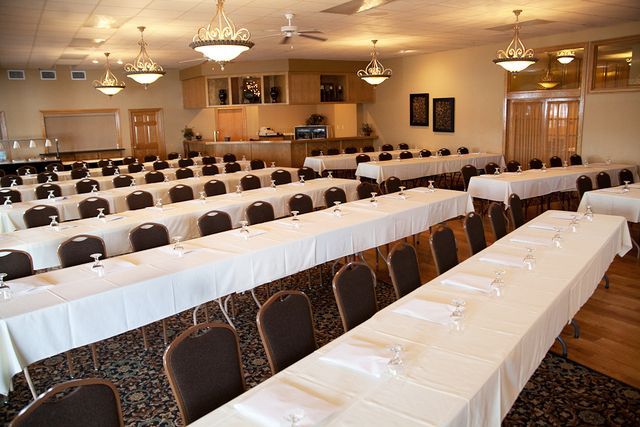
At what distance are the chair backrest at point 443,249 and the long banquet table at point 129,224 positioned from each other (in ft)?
11.4

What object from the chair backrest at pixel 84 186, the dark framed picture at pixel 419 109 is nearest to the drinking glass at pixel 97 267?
the chair backrest at pixel 84 186

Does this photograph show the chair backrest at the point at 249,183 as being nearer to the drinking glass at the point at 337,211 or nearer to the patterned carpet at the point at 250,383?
the drinking glass at the point at 337,211

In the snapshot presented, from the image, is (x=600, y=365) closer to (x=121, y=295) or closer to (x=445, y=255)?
(x=445, y=255)

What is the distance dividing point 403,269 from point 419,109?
1241cm

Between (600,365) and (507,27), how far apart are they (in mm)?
8374

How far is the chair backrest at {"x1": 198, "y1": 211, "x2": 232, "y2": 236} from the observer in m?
5.92

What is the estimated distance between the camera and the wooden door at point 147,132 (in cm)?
1780

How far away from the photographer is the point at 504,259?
4277mm

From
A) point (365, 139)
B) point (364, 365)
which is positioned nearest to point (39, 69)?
point (365, 139)

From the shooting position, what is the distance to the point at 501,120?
1345 cm

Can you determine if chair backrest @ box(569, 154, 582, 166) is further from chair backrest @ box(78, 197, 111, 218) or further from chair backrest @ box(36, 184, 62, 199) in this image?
chair backrest @ box(36, 184, 62, 199)

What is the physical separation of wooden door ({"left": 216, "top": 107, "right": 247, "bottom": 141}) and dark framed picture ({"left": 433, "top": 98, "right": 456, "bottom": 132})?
A: 6.56m

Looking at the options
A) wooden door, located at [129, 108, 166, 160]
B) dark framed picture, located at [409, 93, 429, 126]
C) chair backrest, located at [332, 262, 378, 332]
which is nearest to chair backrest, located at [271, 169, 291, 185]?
chair backrest, located at [332, 262, 378, 332]

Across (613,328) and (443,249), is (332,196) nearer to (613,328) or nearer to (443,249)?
(443,249)
